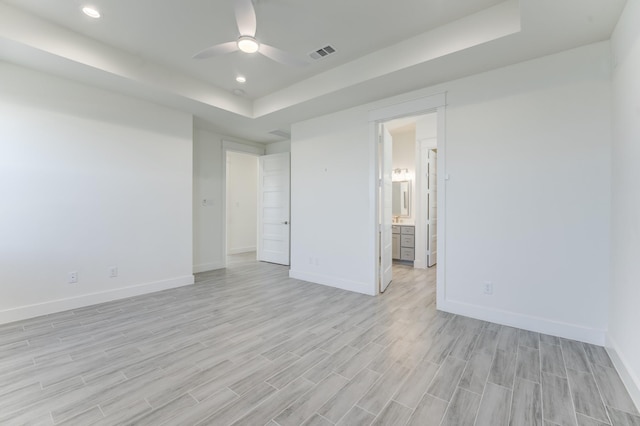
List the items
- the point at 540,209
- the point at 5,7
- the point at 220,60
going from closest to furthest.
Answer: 1. the point at 5,7
2. the point at 540,209
3. the point at 220,60

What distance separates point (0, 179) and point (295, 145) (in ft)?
12.0

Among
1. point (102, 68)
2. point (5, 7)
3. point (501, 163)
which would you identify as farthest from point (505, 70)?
point (5, 7)

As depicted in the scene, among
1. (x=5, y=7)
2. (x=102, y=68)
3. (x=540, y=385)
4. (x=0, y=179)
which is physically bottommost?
(x=540, y=385)

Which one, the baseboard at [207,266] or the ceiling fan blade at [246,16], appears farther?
the baseboard at [207,266]

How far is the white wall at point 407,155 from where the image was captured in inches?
256

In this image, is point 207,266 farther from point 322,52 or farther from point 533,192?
point 533,192

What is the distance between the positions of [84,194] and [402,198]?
5920mm

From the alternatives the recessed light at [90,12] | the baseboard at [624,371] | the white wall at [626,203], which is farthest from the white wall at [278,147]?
the baseboard at [624,371]

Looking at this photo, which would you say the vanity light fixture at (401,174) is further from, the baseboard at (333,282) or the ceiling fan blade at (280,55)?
the ceiling fan blade at (280,55)

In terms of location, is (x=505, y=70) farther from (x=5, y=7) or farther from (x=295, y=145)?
(x=5, y=7)

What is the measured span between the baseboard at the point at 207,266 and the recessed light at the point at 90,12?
3898mm

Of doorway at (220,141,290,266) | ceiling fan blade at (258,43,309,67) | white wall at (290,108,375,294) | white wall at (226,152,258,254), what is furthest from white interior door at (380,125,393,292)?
white wall at (226,152,258,254)

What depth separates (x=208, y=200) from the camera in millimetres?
5457

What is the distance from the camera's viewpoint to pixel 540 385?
6.28 ft
